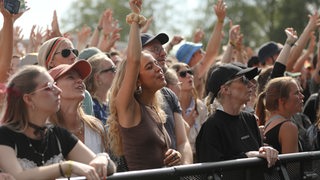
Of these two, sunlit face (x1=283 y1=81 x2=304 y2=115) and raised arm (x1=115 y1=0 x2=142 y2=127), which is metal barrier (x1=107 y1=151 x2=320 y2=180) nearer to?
raised arm (x1=115 y1=0 x2=142 y2=127)

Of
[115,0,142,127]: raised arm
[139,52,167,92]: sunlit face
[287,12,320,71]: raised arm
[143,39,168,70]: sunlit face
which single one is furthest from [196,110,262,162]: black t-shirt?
[287,12,320,71]: raised arm

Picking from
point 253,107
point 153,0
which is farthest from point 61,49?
point 153,0

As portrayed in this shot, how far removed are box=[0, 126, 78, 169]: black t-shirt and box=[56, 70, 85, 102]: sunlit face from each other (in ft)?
2.69

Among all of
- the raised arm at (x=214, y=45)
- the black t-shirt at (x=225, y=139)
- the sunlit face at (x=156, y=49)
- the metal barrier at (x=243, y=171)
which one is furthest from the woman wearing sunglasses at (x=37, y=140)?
the raised arm at (x=214, y=45)

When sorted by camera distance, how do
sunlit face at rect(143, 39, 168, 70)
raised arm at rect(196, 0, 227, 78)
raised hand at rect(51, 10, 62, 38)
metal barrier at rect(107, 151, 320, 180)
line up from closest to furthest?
metal barrier at rect(107, 151, 320, 180) → sunlit face at rect(143, 39, 168, 70) → raised hand at rect(51, 10, 62, 38) → raised arm at rect(196, 0, 227, 78)

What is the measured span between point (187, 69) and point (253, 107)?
2.80 ft

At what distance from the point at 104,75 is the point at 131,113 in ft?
Result: 4.87

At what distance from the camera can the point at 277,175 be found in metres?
5.79

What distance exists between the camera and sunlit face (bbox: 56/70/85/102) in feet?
18.4

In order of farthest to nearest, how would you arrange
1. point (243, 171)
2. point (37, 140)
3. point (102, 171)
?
point (243, 171)
point (37, 140)
point (102, 171)

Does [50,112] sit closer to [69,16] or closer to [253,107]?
[253,107]

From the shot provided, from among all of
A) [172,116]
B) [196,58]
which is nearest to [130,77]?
[172,116]

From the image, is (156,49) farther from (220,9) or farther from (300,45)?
(300,45)

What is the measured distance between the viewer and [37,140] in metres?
4.62
